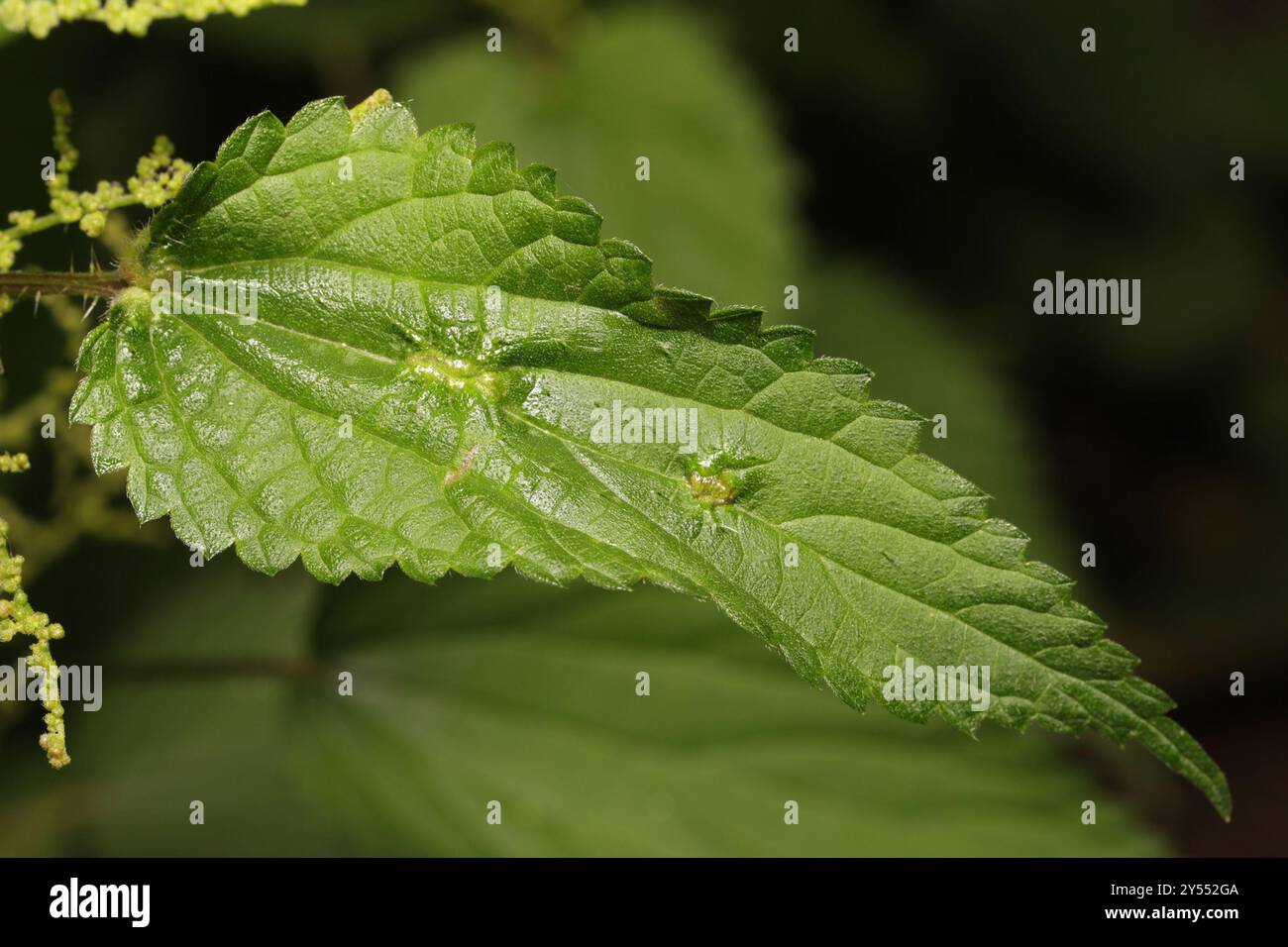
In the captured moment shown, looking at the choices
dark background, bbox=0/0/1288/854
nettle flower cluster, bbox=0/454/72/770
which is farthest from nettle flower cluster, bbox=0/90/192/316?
dark background, bbox=0/0/1288/854

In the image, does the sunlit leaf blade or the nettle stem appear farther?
the sunlit leaf blade

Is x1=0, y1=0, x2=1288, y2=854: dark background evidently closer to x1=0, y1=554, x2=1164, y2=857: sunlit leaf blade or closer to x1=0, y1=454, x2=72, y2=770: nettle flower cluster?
x1=0, y1=554, x2=1164, y2=857: sunlit leaf blade

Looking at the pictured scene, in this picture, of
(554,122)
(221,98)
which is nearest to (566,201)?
(554,122)

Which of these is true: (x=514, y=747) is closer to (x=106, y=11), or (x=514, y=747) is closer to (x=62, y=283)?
(x=62, y=283)

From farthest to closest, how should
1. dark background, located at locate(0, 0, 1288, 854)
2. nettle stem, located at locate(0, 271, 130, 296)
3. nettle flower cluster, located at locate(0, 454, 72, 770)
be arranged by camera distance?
1. dark background, located at locate(0, 0, 1288, 854)
2. nettle stem, located at locate(0, 271, 130, 296)
3. nettle flower cluster, located at locate(0, 454, 72, 770)

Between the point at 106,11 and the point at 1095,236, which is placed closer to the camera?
the point at 106,11

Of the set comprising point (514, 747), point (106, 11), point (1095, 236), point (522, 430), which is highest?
point (1095, 236)

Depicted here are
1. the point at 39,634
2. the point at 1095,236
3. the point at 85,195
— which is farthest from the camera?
the point at 1095,236

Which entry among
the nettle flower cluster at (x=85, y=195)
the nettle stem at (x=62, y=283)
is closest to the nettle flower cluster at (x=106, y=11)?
the nettle flower cluster at (x=85, y=195)

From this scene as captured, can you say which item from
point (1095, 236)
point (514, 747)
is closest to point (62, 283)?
point (514, 747)
